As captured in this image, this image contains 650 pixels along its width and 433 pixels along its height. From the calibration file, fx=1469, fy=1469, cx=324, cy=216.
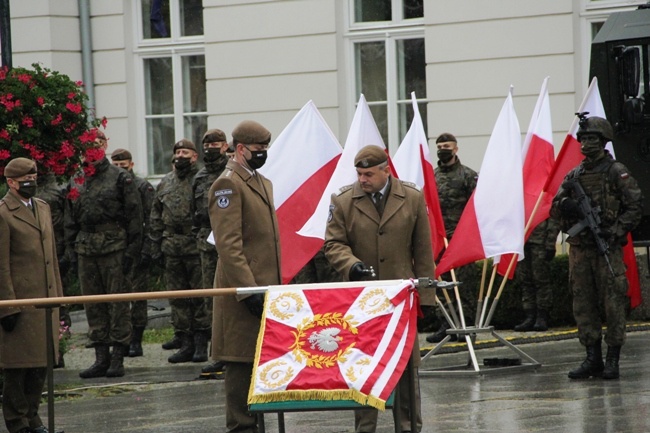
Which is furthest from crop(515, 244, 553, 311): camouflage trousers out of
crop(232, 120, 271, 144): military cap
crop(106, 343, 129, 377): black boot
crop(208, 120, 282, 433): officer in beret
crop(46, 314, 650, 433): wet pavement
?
crop(232, 120, 271, 144): military cap

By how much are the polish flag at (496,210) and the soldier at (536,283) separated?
3.05m

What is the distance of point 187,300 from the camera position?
14.1 m

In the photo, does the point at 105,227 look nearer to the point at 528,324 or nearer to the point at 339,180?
the point at 339,180

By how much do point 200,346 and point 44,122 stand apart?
2856 millimetres

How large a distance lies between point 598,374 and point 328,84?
8.33m

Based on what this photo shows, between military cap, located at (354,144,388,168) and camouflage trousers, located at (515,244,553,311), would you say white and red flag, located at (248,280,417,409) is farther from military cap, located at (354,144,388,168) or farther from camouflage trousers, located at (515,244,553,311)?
camouflage trousers, located at (515,244,553,311)

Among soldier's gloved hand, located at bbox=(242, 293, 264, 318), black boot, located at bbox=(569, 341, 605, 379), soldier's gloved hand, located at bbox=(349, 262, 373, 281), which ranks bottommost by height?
black boot, located at bbox=(569, 341, 605, 379)

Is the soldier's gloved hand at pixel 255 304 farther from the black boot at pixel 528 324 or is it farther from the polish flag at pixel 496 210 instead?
the black boot at pixel 528 324

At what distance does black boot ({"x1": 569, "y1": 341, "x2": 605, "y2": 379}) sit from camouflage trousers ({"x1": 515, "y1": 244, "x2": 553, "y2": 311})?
3.66m

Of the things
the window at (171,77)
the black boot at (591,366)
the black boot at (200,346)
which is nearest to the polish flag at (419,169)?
the black boot at (591,366)

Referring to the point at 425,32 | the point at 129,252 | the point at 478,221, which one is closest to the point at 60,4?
the point at 425,32

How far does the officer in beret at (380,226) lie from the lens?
8.89m

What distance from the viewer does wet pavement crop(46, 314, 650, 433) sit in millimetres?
9406

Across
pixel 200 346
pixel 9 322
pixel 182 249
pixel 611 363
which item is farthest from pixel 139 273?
pixel 611 363
